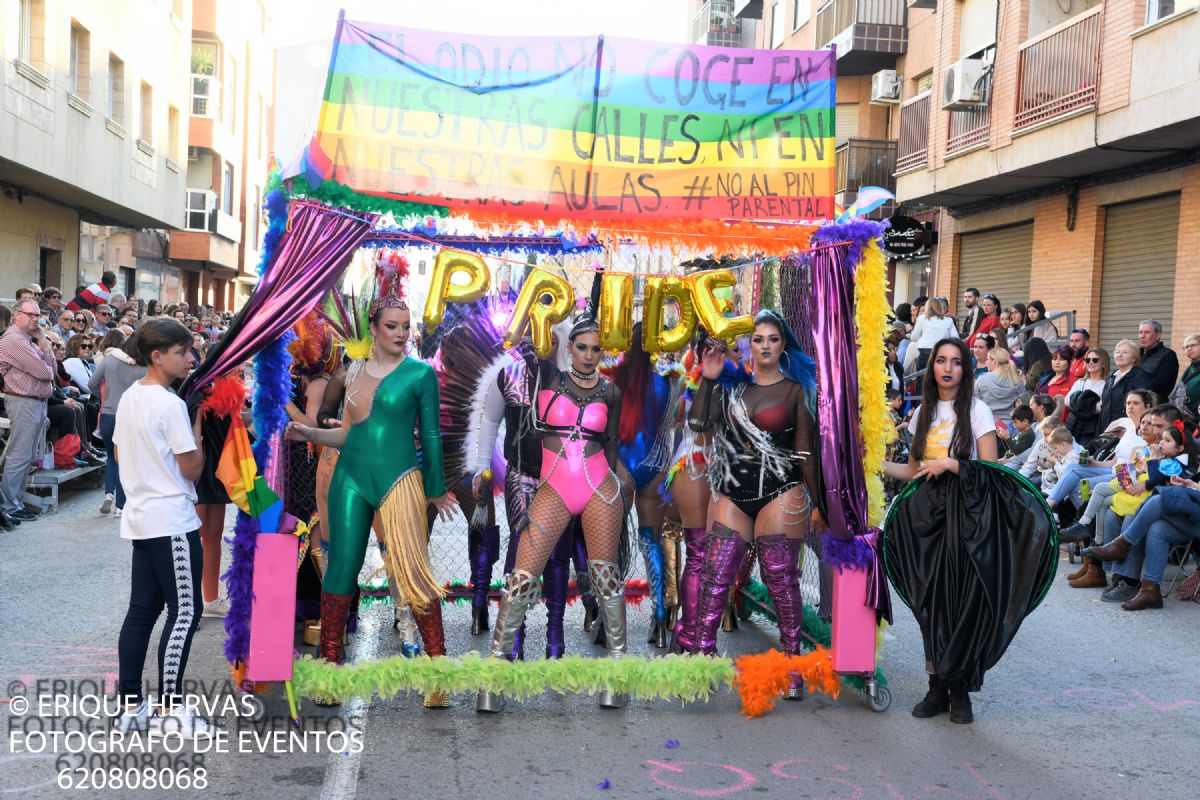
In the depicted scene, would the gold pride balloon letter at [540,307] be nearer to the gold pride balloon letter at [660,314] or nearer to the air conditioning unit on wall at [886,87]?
the gold pride balloon letter at [660,314]

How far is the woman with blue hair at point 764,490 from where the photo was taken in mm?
5844

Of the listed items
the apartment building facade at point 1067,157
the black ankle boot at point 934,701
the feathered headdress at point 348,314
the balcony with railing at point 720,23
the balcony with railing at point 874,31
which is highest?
the balcony with railing at point 720,23

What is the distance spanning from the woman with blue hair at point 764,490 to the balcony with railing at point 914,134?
16.3m

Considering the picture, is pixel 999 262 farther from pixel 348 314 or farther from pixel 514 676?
pixel 514 676

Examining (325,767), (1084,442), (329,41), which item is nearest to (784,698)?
(325,767)

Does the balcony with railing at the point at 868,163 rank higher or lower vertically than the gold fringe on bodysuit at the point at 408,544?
higher

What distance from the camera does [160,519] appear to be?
4.87m

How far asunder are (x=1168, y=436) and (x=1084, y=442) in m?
3.21

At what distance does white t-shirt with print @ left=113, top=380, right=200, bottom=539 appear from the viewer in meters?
4.87

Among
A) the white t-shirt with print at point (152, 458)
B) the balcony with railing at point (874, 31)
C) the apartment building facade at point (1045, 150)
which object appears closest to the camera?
the white t-shirt with print at point (152, 458)

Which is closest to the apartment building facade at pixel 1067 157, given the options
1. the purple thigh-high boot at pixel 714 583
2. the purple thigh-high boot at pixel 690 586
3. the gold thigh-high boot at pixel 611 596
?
the purple thigh-high boot at pixel 690 586

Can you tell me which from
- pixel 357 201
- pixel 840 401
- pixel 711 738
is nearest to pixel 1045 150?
pixel 840 401

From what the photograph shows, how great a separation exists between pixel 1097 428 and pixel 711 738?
26.5 feet

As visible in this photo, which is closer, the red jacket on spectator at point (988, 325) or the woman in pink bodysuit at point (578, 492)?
the woman in pink bodysuit at point (578, 492)
